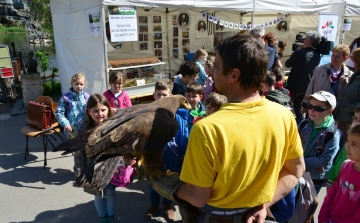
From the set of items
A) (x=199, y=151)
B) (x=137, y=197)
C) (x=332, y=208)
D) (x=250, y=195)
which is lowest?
(x=137, y=197)

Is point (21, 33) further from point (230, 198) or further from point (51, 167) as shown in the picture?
point (230, 198)

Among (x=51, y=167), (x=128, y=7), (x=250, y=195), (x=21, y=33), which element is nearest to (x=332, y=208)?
(x=250, y=195)

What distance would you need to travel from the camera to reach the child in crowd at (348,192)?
2.19 meters

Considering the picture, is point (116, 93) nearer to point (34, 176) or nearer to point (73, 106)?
point (73, 106)

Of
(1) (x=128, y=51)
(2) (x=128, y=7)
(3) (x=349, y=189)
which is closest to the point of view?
(3) (x=349, y=189)

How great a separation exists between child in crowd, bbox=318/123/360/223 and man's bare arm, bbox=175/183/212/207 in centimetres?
147

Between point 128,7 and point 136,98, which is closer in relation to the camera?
point 128,7

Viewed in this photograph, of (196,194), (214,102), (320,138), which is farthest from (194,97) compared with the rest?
(196,194)

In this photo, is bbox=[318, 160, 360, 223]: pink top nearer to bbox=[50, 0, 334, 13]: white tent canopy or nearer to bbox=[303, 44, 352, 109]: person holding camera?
bbox=[303, 44, 352, 109]: person holding camera

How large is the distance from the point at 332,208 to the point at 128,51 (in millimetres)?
8645

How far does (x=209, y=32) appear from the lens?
11336mm

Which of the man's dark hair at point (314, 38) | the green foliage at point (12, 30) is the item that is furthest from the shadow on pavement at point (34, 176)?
the green foliage at point (12, 30)

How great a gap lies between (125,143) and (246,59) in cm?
116

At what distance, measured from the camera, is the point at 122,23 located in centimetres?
598
